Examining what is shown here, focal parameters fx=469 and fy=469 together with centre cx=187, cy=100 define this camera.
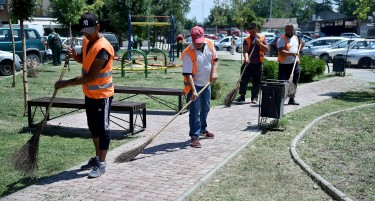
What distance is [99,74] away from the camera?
5.50 meters

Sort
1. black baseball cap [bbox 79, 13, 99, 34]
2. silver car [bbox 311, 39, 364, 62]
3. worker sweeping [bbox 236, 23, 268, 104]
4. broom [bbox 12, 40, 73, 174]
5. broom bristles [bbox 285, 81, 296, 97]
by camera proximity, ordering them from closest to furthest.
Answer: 1. black baseball cap [bbox 79, 13, 99, 34]
2. broom [bbox 12, 40, 73, 174]
3. broom bristles [bbox 285, 81, 296, 97]
4. worker sweeping [bbox 236, 23, 268, 104]
5. silver car [bbox 311, 39, 364, 62]

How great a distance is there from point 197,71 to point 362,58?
63.4ft

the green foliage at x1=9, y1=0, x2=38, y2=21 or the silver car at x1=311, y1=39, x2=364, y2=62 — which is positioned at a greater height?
the green foliage at x1=9, y1=0, x2=38, y2=21

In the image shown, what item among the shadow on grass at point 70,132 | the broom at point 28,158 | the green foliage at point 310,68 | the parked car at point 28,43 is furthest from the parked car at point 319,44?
the broom at point 28,158

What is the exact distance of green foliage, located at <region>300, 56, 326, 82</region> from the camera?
15.7 m

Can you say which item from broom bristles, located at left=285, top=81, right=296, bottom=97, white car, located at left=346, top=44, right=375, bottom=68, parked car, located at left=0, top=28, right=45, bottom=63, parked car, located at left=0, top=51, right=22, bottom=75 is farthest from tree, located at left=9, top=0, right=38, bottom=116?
white car, located at left=346, top=44, right=375, bottom=68

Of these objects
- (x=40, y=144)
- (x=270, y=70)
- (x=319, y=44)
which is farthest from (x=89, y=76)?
(x=319, y=44)

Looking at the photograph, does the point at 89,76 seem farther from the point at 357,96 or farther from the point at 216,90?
the point at 357,96

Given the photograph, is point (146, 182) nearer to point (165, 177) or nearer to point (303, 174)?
point (165, 177)

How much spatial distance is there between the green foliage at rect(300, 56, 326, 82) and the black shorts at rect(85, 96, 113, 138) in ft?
36.5

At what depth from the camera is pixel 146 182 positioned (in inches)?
215

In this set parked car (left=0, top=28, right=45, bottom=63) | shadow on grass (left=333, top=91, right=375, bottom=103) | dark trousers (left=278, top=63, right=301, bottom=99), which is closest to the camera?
dark trousers (left=278, top=63, right=301, bottom=99)

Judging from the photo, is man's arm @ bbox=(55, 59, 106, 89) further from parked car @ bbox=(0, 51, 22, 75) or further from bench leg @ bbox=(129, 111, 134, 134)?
parked car @ bbox=(0, 51, 22, 75)

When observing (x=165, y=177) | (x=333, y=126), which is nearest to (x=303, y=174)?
(x=165, y=177)
